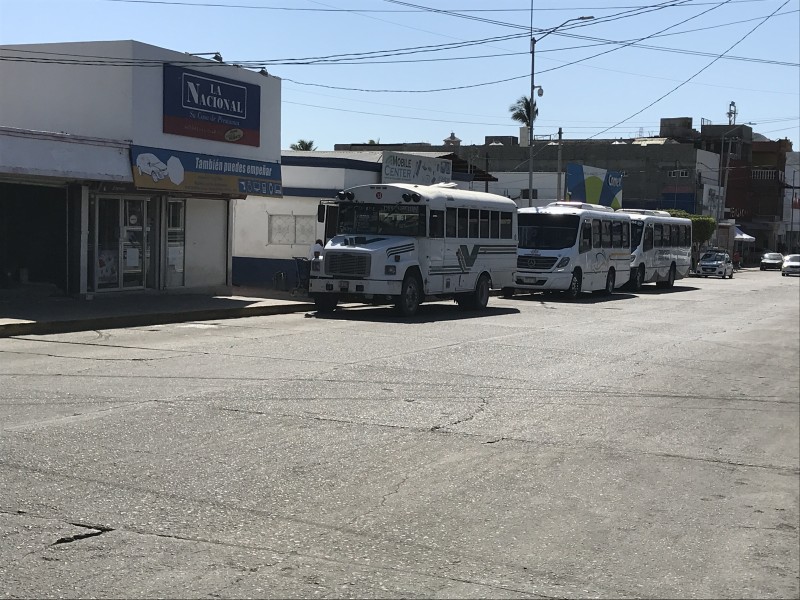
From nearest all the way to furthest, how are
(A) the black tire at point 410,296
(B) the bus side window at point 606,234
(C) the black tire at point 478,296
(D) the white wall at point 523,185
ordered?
(A) the black tire at point 410,296
(C) the black tire at point 478,296
(B) the bus side window at point 606,234
(D) the white wall at point 523,185

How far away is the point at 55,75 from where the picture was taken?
22.9 meters

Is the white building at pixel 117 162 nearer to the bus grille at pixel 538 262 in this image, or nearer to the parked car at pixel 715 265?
the bus grille at pixel 538 262

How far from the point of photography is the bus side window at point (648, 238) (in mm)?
38500

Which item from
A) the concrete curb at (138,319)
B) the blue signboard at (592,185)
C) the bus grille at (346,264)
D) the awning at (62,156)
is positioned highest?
the blue signboard at (592,185)

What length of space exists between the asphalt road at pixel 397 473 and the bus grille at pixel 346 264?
6857 millimetres

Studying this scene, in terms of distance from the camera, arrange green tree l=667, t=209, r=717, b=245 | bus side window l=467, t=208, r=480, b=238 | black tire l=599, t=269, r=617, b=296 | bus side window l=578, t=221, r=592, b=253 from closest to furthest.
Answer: bus side window l=467, t=208, r=480, b=238 → bus side window l=578, t=221, r=592, b=253 → black tire l=599, t=269, r=617, b=296 → green tree l=667, t=209, r=717, b=245

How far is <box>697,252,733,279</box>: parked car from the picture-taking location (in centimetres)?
5303

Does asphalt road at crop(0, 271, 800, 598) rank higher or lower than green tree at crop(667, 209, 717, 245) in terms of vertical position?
lower

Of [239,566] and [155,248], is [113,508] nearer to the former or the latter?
[239,566]

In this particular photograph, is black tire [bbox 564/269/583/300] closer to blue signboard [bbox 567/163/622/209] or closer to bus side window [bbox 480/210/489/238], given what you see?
bus side window [bbox 480/210/489/238]

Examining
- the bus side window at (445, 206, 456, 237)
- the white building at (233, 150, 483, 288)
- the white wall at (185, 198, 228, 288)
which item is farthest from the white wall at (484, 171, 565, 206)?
the bus side window at (445, 206, 456, 237)

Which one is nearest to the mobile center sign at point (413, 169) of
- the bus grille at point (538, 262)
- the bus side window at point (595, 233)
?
the bus grille at point (538, 262)

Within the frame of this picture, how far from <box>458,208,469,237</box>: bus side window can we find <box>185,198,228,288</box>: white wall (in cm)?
647

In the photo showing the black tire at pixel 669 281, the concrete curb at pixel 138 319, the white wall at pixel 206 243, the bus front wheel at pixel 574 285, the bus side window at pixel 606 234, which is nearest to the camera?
the concrete curb at pixel 138 319
